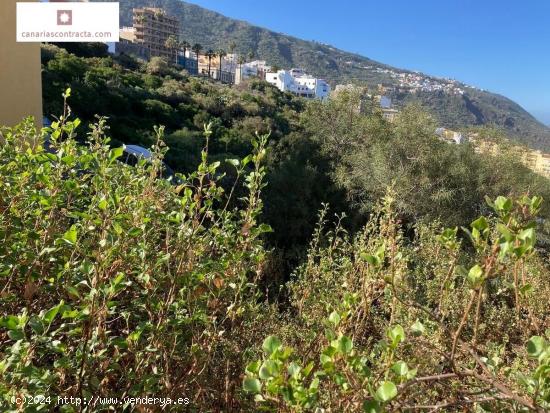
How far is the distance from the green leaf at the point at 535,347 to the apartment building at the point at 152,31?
65.8 meters

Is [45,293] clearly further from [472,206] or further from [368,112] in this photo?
[368,112]

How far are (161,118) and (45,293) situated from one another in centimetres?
1794

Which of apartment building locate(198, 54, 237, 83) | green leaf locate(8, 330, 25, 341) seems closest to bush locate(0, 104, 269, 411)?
green leaf locate(8, 330, 25, 341)

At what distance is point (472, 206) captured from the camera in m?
9.68

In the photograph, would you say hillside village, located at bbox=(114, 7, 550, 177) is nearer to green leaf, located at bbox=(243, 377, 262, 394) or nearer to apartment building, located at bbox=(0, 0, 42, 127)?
apartment building, located at bbox=(0, 0, 42, 127)

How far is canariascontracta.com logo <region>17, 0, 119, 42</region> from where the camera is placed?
4.84m

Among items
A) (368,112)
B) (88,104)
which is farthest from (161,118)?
(368,112)

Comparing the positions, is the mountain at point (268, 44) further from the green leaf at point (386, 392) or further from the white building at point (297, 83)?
the green leaf at point (386, 392)

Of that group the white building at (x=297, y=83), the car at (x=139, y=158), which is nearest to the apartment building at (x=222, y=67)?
the white building at (x=297, y=83)

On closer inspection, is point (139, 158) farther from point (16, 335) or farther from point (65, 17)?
point (65, 17)

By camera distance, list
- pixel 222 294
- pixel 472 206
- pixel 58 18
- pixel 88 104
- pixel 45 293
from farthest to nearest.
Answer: pixel 88 104, pixel 472 206, pixel 58 18, pixel 222 294, pixel 45 293

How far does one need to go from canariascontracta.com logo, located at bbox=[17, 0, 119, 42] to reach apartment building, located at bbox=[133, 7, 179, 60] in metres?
60.2

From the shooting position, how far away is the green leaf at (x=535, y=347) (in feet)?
2.66

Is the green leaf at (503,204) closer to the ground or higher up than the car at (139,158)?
higher up
